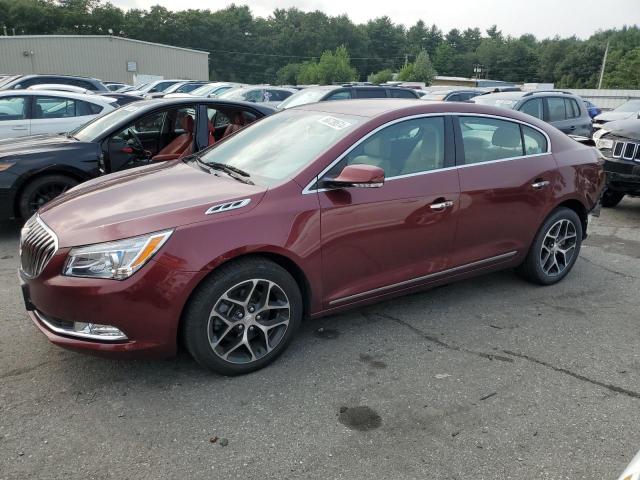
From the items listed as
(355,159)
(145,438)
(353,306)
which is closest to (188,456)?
(145,438)

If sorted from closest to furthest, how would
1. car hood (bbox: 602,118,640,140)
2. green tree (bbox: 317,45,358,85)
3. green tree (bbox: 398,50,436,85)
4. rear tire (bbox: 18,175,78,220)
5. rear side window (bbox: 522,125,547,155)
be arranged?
rear side window (bbox: 522,125,547,155)
rear tire (bbox: 18,175,78,220)
car hood (bbox: 602,118,640,140)
green tree (bbox: 398,50,436,85)
green tree (bbox: 317,45,358,85)

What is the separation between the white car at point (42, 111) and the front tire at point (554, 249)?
6.78 metres

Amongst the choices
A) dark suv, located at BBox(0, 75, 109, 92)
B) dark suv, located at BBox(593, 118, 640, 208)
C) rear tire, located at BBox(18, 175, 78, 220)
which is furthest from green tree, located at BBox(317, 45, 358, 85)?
rear tire, located at BBox(18, 175, 78, 220)

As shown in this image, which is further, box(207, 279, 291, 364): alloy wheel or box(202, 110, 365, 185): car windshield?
box(202, 110, 365, 185): car windshield

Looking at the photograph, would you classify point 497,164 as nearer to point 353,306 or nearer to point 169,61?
point 353,306

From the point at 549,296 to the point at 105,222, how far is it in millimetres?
3636

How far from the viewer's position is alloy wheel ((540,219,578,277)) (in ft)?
15.4

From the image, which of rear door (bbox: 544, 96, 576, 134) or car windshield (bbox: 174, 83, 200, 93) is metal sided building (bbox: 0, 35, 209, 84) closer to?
car windshield (bbox: 174, 83, 200, 93)

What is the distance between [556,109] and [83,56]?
4353cm

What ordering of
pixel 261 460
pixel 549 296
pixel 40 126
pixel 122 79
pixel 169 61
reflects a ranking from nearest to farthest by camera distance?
pixel 261 460
pixel 549 296
pixel 40 126
pixel 122 79
pixel 169 61

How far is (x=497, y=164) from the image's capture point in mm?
4191

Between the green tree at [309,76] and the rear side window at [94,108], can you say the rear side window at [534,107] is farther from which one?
the green tree at [309,76]

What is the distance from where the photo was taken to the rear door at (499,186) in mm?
4020

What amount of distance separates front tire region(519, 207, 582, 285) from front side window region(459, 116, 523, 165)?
737 millimetres
